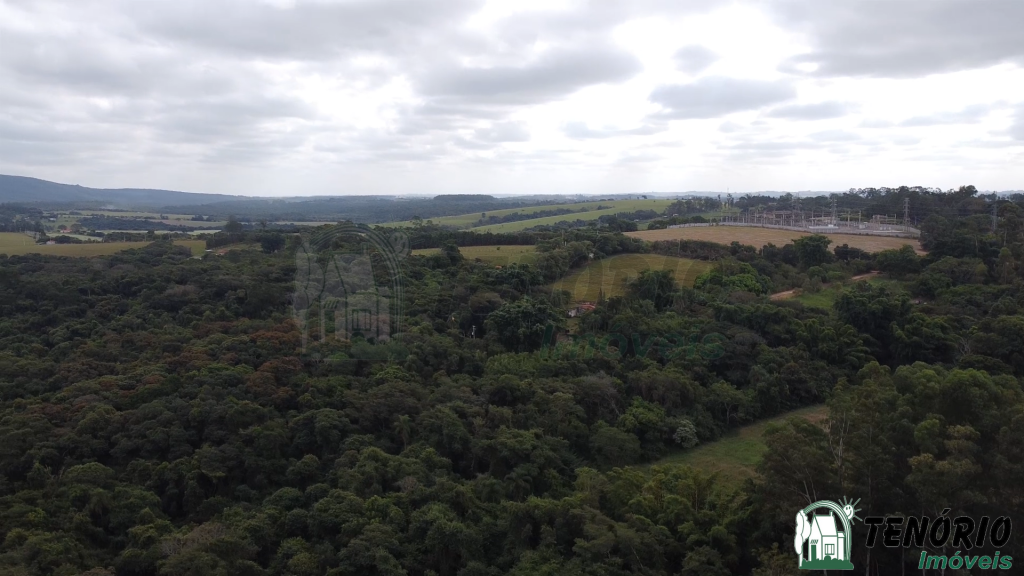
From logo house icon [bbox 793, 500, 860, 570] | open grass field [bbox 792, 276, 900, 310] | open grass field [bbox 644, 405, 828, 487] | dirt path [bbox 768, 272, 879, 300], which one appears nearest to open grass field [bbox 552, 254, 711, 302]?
dirt path [bbox 768, 272, 879, 300]

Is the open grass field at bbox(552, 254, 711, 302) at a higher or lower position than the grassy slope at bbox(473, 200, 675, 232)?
lower

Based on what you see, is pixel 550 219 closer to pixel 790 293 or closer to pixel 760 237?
pixel 760 237

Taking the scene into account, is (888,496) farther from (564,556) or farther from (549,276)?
(549,276)

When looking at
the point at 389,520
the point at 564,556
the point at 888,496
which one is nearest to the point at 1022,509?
the point at 888,496

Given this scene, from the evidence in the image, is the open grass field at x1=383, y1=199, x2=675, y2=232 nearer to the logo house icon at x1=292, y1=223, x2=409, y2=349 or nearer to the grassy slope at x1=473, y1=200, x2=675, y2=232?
the grassy slope at x1=473, y1=200, x2=675, y2=232

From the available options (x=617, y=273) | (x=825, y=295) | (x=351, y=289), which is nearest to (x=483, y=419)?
(x=351, y=289)

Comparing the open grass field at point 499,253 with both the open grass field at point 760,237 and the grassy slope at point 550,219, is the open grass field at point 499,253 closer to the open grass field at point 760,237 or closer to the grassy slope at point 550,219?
the open grass field at point 760,237
